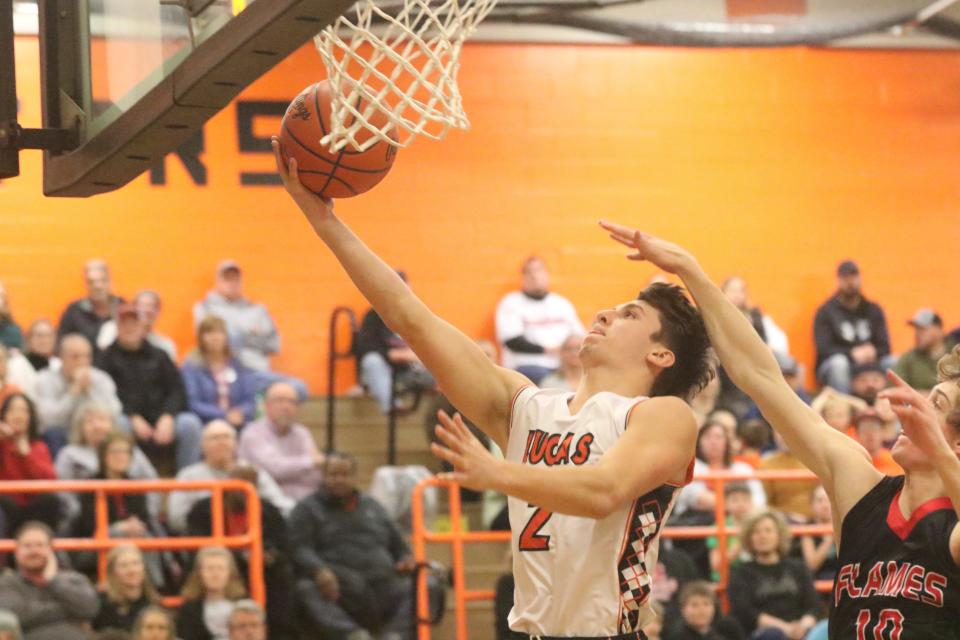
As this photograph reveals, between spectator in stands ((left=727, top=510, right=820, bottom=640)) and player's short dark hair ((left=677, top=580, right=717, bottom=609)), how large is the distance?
1.09 ft

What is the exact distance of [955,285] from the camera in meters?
13.4

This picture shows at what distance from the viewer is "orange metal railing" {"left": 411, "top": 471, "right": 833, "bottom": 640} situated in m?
8.05

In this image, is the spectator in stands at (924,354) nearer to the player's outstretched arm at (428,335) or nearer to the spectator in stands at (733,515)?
the spectator in stands at (733,515)

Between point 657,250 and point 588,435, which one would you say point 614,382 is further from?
point 657,250

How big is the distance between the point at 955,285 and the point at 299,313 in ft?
19.3

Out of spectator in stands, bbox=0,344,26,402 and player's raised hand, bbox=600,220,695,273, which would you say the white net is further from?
spectator in stands, bbox=0,344,26,402

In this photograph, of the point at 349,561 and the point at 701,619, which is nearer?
the point at 701,619

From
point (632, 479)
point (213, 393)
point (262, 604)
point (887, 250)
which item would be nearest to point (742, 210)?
point (887, 250)

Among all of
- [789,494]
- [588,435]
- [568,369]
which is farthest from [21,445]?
[588,435]

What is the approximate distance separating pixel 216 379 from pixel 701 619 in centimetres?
405

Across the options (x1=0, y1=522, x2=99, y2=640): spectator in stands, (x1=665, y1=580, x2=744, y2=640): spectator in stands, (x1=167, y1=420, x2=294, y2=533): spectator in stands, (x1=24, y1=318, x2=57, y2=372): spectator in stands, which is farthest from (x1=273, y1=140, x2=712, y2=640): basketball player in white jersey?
(x1=24, y1=318, x2=57, y2=372): spectator in stands

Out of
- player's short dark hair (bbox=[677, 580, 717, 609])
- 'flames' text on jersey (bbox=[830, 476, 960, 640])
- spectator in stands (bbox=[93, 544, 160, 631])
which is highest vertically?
'flames' text on jersey (bbox=[830, 476, 960, 640])

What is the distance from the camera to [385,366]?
36.2ft

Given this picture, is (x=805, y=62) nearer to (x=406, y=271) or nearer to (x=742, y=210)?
(x=742, y=210)
